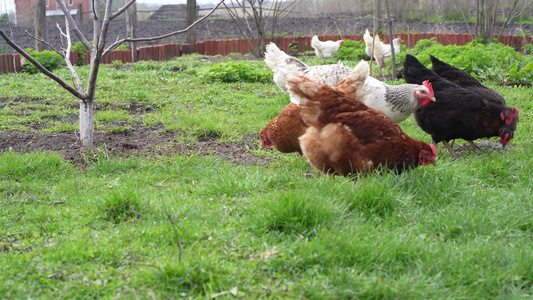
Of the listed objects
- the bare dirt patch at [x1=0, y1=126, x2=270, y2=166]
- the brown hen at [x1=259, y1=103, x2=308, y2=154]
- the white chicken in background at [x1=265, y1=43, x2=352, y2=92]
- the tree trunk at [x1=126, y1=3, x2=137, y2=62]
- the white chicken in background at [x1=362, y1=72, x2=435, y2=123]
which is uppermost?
the tree trunk at [x1=126, y1=3, x2=137, y2=62]

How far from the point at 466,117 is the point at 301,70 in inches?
81.5

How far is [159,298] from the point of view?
6.70 feet

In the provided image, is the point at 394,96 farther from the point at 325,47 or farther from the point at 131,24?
the point at 131,24

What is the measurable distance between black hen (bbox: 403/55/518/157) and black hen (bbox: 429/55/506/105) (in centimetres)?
16

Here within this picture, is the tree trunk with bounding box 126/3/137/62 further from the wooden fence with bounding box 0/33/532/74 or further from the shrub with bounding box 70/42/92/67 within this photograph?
the shrub with bounding box 70/42/92/67

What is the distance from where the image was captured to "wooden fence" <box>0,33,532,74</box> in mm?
13352

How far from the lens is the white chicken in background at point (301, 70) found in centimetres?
526

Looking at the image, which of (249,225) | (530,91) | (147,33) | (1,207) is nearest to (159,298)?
(249,225)

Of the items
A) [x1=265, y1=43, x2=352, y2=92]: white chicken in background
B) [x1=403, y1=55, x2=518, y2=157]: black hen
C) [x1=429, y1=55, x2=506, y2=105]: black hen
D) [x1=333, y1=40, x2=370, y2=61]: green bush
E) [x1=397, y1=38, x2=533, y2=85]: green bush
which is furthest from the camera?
[x1=333, y1=40, x2=370, y2=61]: green bush

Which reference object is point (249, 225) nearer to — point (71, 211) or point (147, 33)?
point (71, 211)

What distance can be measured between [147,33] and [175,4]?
7.06 m

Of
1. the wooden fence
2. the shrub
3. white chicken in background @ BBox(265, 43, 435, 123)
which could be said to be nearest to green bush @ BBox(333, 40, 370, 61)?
the wooden fence

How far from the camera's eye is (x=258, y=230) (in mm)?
2646

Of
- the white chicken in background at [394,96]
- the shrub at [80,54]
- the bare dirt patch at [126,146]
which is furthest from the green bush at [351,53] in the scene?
the bare dirt patch at [126,146]
